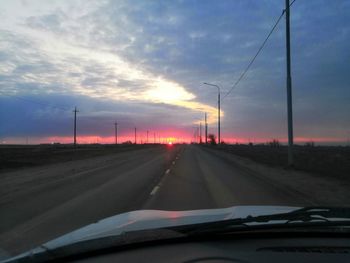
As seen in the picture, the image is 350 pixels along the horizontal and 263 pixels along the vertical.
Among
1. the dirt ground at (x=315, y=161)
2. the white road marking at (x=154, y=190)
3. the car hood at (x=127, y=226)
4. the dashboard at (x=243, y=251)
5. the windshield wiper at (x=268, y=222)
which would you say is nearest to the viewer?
the dashboard at (x=243, y=251)

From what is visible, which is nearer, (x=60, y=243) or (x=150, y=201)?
(x=60, y=243)

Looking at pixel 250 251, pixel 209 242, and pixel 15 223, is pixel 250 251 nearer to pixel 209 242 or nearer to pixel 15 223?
pixel 209 242

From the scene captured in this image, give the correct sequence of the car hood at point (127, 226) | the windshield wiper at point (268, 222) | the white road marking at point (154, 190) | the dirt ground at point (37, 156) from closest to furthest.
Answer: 1. the windshield wiper at point (268, 222)
2. the car hood at point (127, 226)
3. the white road marking at point (154, 190)
4. the dirt ground at point (37, 156)

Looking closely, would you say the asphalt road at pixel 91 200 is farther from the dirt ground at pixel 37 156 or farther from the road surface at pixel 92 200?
the dirt ground at pixel 37 156

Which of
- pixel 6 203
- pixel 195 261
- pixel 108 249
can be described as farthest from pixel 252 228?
pixel 6 203

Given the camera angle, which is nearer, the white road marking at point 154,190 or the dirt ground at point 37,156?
the white road marking at point 154,190

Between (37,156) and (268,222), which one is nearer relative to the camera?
(268,222)

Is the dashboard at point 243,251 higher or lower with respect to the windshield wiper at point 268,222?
lower

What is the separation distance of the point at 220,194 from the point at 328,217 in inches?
471

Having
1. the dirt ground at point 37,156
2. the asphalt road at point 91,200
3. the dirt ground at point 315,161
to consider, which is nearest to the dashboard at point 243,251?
the asphalt road at point 91,200

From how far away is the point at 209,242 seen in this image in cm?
379

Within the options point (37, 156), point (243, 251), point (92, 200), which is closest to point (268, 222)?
point (243, 251)

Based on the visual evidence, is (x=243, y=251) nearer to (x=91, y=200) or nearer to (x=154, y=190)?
(x=91, y=200)

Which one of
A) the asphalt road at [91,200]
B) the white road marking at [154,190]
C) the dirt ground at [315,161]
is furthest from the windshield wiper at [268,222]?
the dirt ground at [315,161]
